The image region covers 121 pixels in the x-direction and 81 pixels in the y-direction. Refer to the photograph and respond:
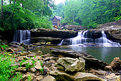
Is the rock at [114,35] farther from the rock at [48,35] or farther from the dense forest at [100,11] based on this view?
the dense forest at [100,11]

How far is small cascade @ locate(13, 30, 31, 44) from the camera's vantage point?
1304 cm

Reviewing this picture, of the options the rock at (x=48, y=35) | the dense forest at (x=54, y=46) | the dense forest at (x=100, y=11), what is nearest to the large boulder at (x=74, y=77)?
the dense forest at (x=54, y=46)

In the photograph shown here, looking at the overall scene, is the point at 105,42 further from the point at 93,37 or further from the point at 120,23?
the point at 120,23

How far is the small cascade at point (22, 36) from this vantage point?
13.0 metres

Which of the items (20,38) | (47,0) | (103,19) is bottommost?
(20,38)

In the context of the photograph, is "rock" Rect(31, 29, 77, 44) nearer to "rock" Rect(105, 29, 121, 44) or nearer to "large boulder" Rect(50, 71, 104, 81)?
"rock" Rect(105, 29, 121, 44)

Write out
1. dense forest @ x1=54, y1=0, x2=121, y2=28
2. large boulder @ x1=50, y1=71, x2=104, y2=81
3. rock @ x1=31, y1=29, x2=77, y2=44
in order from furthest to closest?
1. dense forest @ x1=54, y1=0, x2=121, y2=28
2. rock @ x1=31, y1=29, x2=77, y2=44
3. large boulder @ x1=50, y1=71, x2=104, y2=81

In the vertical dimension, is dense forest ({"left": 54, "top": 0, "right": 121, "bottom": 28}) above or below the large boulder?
above

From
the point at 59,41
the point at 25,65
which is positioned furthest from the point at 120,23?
the point at 25,65

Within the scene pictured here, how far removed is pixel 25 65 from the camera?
300 cm

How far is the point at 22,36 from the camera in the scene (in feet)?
43.5

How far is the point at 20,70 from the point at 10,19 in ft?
33.5

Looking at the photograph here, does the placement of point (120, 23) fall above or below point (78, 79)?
above

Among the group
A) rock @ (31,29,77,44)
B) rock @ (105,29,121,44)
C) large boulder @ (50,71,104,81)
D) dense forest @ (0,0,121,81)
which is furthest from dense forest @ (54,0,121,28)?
large boulder @ (50,71,104,81)
